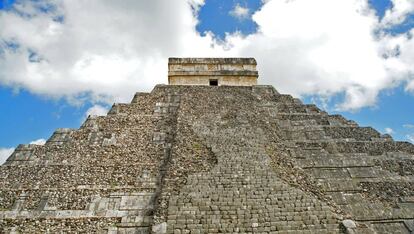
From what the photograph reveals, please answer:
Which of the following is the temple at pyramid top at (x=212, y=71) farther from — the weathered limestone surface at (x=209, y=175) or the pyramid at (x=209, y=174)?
the weathered limestone surface at (x=209, y=175)

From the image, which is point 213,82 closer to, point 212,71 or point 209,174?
point 212,71

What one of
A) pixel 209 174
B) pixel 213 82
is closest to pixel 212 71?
pixel 213 82

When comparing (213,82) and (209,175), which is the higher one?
(213,82)

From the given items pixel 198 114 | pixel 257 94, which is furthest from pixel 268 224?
Answer: pixel 257 94

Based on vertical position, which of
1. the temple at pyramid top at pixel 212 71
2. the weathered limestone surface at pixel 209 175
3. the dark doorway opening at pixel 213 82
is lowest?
the weathered limestone surface at pixel 209 175

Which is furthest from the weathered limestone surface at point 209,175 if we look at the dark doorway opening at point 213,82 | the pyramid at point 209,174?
the dark doorway opening at point 213,82

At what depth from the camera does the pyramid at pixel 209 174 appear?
6.96 meters

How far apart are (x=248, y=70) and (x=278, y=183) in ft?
27.4

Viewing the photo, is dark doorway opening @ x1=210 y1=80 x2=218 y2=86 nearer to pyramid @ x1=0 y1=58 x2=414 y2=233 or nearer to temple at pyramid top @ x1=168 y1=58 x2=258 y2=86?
temple at pyramid top @ x1=168 y1=58 x2=258 y2=86

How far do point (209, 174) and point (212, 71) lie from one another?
792 cm

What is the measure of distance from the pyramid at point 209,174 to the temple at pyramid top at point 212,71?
256 cm

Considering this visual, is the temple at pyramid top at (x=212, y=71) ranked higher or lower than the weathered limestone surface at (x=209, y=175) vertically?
higher

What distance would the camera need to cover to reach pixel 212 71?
15.1 meters

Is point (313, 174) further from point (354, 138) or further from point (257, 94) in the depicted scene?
point (257, 94)
